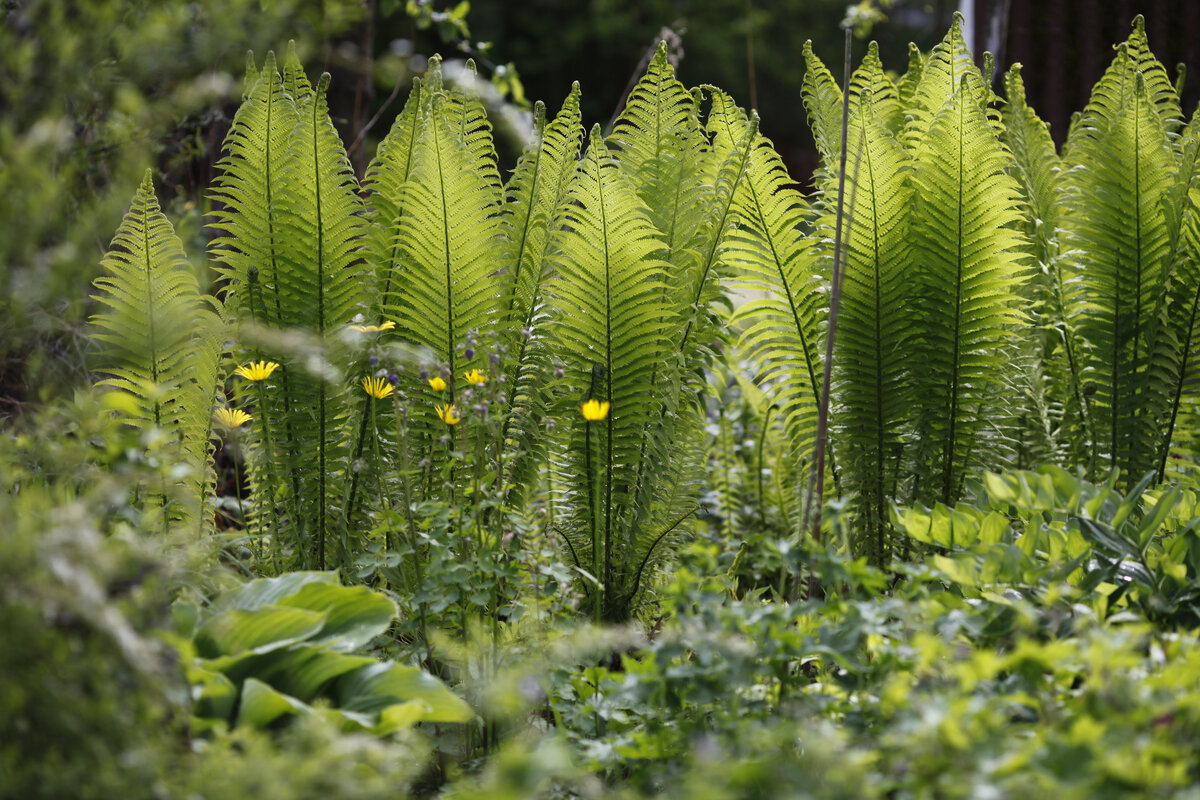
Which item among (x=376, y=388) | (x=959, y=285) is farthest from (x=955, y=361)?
(x=376, y=388)

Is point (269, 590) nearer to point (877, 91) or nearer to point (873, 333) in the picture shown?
point (873, 333)

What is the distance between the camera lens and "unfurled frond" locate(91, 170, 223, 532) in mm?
2225

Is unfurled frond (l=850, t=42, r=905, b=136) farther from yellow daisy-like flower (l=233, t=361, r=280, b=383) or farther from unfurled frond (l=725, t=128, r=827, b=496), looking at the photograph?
yellow daisy-like flower (l=233, t=361, r=280, b=383)

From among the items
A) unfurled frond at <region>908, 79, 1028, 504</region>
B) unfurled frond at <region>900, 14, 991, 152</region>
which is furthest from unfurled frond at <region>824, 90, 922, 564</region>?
unfurled frond at <region>900, 14, 991, 152</region>

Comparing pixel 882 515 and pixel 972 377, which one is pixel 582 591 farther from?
pixel 972 377

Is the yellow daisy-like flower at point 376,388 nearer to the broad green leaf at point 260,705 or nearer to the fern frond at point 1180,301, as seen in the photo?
the broad green leaf at point 260,705

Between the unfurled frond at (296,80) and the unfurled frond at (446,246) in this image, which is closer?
the unfurled frond at (446,246)

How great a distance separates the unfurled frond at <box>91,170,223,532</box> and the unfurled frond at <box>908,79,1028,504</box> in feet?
5.56

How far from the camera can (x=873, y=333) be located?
2406mm

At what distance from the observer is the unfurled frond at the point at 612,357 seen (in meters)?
2.26

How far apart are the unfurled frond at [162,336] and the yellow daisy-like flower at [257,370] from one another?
0.12m

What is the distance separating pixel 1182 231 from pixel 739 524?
1478 millimetres

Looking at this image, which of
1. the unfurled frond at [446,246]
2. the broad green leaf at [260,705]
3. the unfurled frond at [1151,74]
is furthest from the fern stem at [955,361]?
the broad green leaf at [260,705]

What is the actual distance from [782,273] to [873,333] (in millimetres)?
267
